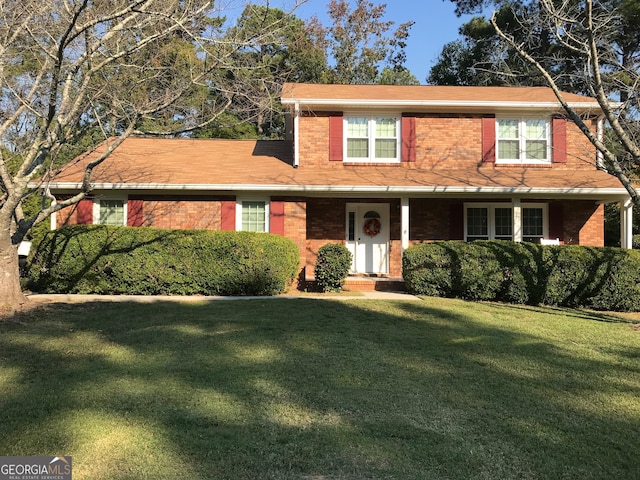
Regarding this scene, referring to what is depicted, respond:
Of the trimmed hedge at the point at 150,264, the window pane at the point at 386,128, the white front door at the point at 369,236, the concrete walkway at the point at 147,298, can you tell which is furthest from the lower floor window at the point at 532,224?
the trimmed hedge at the point at 150,264

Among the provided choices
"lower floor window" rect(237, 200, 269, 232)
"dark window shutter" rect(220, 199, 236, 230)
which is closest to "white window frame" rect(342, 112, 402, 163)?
"lower floor window" rect(237, 200, 269, 232)

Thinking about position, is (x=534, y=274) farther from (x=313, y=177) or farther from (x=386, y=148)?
(x=313, y=177)

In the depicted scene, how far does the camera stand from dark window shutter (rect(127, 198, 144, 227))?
44.7 ft

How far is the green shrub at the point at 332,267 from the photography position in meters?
12.2

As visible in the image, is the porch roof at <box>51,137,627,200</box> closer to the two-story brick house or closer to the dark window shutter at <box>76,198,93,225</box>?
the two-story brick house

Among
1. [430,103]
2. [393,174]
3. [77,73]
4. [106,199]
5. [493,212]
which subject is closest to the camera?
[77,73]

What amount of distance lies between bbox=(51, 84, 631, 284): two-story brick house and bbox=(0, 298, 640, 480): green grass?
18.0 ft

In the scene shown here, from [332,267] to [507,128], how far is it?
7549mm

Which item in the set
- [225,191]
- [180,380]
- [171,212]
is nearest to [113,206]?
[171,212]

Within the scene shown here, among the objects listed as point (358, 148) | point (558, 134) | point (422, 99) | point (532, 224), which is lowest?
point (532, 224)

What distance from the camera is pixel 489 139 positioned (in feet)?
49.2

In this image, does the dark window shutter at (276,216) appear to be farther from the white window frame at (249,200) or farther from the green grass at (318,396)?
the green grass at (318,396)

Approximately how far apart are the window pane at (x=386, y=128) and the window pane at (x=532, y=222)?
466 centimetres

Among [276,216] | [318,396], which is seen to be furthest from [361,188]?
[318,396]
